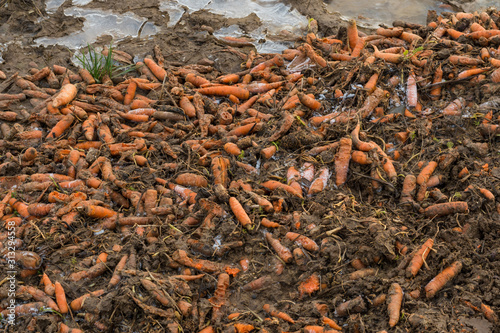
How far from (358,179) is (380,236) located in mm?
814

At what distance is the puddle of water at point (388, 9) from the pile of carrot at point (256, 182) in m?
1.47

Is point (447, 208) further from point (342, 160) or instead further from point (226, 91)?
point (226, 91)

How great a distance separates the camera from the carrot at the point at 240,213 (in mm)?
3395

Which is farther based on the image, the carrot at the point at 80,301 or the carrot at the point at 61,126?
the carrot at the point at 61,126

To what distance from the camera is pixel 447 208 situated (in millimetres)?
3430

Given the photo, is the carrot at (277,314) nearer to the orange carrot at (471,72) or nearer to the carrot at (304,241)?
the carrot at (304,241)

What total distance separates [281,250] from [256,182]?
86cm

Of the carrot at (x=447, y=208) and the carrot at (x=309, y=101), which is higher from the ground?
the carrot at (x=309, y=101)

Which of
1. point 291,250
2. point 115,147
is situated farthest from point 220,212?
point 115,147

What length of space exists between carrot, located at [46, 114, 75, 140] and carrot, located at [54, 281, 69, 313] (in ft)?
6.68

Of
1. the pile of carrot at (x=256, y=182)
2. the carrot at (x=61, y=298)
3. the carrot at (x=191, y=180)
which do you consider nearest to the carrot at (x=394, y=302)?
the pile of carrot at (x=256, y=182)

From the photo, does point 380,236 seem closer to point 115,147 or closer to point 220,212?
point 220,212

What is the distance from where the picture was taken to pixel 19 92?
210 inches

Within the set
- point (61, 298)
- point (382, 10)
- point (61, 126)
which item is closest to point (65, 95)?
point (61, 126)
